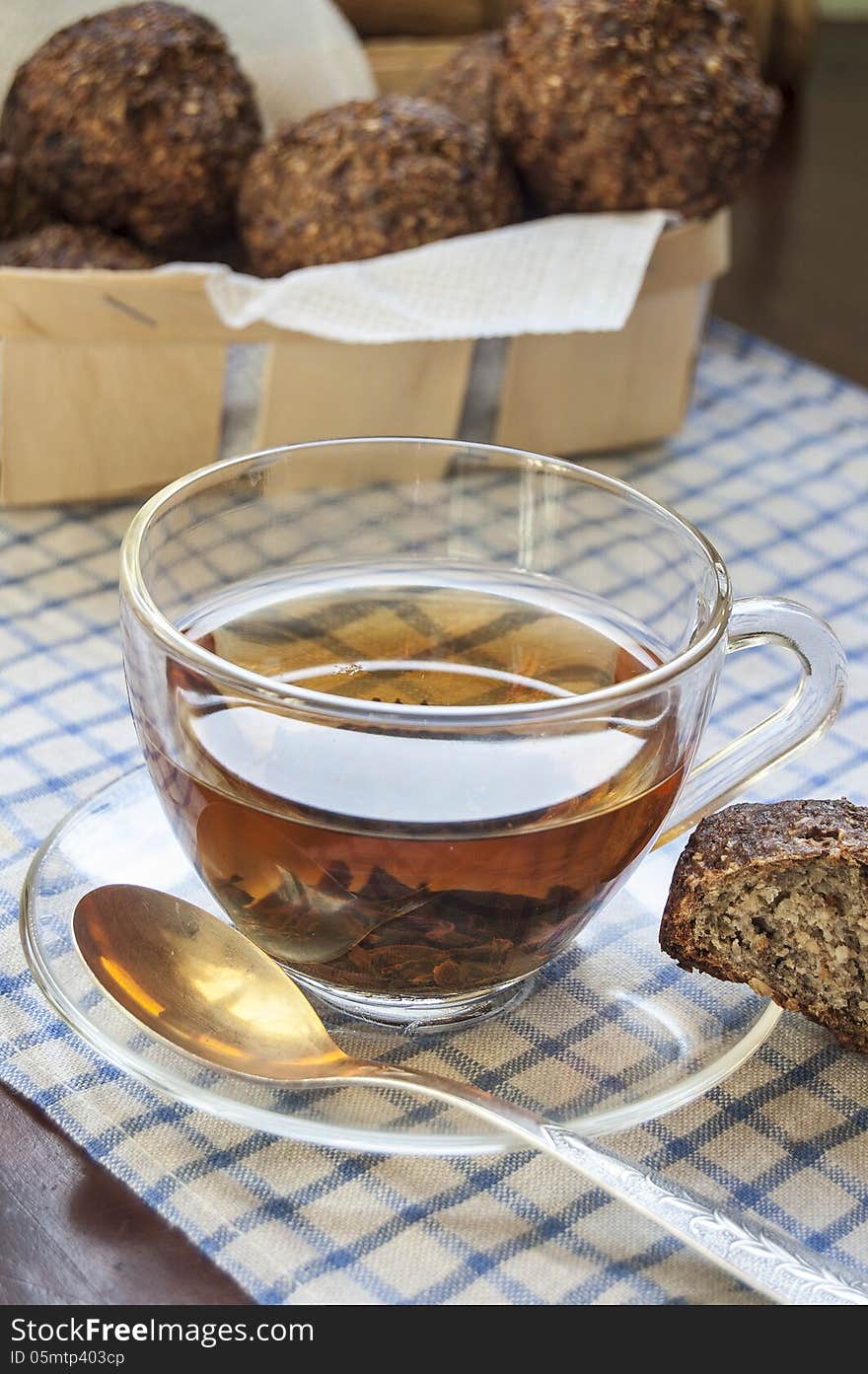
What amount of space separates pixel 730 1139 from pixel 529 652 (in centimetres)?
19

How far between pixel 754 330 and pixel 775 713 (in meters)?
0.72

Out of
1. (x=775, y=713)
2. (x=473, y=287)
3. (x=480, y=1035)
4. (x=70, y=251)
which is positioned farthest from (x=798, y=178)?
(x=480, y=1035)

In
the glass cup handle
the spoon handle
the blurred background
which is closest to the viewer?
the spoon handle

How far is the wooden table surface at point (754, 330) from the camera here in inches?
17.5

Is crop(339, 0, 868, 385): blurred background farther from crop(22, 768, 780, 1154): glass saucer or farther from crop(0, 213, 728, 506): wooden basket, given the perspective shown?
crop(22, 768, 780, 1154): glass saucer

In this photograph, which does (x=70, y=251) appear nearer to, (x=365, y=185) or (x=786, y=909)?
(x=365, y=185)

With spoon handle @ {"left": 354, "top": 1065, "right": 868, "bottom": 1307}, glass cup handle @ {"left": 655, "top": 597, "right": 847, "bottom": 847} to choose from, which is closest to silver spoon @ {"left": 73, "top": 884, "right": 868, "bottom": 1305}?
spoon handle @ {"left": 354, "top": 1065, "right": 868, "bottom": 1307}

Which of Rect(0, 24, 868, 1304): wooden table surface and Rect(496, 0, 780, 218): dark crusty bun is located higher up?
Rect(496, 0, 780, 218): dark crusty bun

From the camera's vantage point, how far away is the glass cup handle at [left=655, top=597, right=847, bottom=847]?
538 mm

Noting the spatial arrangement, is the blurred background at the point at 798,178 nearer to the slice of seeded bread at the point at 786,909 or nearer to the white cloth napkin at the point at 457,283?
the white cloth napkin at the point at 457,283

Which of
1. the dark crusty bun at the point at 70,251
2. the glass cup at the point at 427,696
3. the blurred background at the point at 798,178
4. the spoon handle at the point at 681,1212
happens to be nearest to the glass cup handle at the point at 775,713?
the glass cup at the point at 427,696

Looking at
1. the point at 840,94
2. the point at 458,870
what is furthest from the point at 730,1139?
the point at 840,94

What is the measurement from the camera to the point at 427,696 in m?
0.57

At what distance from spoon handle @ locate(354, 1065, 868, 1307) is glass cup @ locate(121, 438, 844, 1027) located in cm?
4
